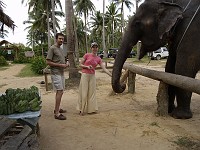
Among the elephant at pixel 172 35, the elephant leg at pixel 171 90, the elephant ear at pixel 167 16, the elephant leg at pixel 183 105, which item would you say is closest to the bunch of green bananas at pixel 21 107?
the elephant at pixel 172 35

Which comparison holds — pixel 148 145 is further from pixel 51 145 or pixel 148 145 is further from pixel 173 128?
pixel 51 145

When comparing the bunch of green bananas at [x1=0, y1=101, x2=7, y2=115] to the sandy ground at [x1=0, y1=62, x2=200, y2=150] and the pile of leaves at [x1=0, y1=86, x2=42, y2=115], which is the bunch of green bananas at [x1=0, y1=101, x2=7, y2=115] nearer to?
the pile of leaves at [x1=0, y1=86, x2=42, y2=115]

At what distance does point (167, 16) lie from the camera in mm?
5840

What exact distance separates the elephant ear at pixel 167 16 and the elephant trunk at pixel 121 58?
2.25 feet

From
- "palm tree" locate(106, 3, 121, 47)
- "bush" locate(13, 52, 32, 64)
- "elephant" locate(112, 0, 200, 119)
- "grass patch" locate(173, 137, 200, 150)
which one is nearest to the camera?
"grass patch" locate(173, 137, 200, 150)

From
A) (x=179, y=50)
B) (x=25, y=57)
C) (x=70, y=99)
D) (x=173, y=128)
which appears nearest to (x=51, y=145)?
(x=173, y=128)

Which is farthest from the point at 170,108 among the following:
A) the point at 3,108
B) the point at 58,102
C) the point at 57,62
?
the point at 3,108

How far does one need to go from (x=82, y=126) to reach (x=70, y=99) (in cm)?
353

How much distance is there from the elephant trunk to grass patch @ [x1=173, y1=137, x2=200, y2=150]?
160cm

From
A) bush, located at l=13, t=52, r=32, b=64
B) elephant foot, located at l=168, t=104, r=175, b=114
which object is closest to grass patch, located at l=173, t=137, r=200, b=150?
elephant foot, located at l=168, t=104, r=175, b=114

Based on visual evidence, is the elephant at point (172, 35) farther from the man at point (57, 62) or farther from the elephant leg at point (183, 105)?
the man at point (57, 62)

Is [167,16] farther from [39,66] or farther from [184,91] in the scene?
[39,66]

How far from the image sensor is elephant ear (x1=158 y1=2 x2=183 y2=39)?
5734 mm

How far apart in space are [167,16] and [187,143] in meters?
2.40
